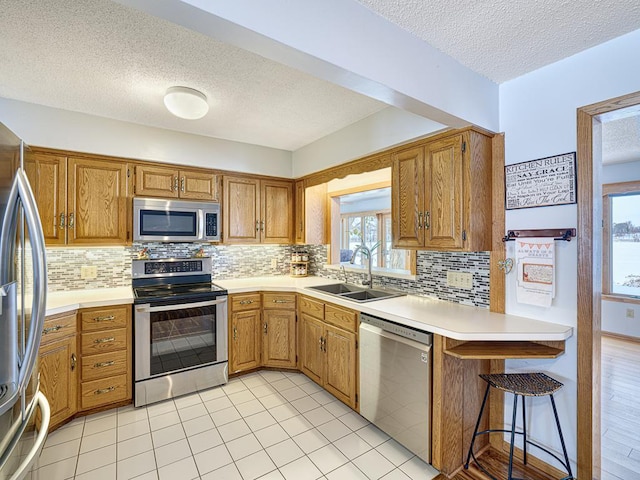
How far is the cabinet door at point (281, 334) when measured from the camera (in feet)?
10.2

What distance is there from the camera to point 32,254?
107 centimetres

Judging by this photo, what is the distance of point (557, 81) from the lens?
179 cm

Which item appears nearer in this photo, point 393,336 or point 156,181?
point 393,336

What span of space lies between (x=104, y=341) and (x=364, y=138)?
8.69 ft

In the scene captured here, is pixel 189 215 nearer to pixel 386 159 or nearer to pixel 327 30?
pixel 386 159

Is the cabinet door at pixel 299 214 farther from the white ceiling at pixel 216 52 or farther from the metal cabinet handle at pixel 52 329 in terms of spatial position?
the metal cabinet handle at pixel 52 329

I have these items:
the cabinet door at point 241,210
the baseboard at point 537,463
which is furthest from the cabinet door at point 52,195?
the baseboard at point 537,463

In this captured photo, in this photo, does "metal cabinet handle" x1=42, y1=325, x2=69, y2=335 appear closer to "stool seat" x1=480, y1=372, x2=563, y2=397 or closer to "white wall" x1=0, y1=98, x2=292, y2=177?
"white wall" x1=0, y1=98, x2=292, y2=177

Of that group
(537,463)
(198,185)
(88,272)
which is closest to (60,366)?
(88,272)

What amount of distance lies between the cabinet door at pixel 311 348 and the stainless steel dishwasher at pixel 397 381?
22.5 inches

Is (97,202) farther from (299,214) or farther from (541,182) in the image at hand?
(541,182)

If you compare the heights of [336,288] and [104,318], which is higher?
[336,288]

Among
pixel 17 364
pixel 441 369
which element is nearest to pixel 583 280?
pixel 441 369

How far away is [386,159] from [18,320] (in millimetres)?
2330
